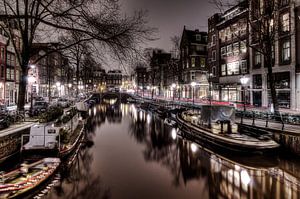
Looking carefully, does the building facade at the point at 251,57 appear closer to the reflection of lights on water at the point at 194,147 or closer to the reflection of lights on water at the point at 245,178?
the reflection of lights on water at the point at 194,147

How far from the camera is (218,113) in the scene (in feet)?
82.6

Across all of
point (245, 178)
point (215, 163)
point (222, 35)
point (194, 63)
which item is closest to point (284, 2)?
point (222, 35)

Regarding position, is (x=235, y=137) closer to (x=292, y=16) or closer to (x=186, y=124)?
(x=186, y=124)

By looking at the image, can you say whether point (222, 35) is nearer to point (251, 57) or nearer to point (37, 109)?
point (251, 57)

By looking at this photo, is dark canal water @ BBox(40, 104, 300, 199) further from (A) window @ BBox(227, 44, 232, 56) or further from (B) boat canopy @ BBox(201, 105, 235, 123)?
(A) window @ BBox(227, 44, 232, 56)

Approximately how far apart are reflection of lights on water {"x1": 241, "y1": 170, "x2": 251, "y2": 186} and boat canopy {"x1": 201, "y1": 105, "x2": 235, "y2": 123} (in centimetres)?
845

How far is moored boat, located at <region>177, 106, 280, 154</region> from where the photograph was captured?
19047 millimetres

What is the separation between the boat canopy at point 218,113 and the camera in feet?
80.7

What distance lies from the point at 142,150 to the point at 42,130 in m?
10.2

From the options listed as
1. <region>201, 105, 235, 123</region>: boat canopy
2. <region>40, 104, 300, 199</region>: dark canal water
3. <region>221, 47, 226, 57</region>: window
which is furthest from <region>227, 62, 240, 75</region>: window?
<region>40, 104, 300, 199</region>: dark canal water

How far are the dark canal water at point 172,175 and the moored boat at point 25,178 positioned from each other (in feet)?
2.83

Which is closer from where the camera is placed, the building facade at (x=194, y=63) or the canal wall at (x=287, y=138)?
the canal wall at (x=287, y=138)

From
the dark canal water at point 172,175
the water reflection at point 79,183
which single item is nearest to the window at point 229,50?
the dark canal water at point 172,175

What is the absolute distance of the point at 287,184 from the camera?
1409cm
